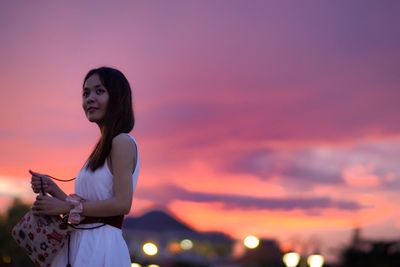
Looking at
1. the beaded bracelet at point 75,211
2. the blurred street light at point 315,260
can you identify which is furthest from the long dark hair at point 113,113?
the blurred street light at point 315,260

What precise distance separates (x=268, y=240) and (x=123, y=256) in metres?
73.9

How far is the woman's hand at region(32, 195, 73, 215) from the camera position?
3.11 meters

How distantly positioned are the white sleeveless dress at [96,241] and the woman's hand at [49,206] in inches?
4.9

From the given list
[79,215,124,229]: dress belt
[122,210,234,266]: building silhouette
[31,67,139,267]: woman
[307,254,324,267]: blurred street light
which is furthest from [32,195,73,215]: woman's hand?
[122,210,234,266]: building silhouette

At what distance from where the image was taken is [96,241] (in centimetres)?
314

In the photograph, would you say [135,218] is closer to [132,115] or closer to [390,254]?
[390,254]

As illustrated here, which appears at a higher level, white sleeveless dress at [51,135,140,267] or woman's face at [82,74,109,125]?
woman's face at [82,74,109,125]

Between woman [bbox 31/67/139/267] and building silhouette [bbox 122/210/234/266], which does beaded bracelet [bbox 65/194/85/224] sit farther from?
building silhouette [bbox 122/210/234/266]

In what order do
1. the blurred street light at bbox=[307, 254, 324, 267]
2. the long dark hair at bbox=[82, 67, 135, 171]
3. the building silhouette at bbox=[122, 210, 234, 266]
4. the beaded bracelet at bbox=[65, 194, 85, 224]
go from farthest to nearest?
1. the building silhouette at bbox=[122, 210, 234, 266]
2. the blurred street light at bbox=[307, 254, 324, 267]
3. the long dark hair at bbox=[82, 67, 135, 171]
4. the beaded bracelet at bbox=[65, 194, 85, 224]

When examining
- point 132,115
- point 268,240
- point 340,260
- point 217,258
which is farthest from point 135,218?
point 132,115

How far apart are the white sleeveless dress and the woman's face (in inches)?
7.3

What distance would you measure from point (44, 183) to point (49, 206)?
15 centimetres

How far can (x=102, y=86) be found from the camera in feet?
10.8

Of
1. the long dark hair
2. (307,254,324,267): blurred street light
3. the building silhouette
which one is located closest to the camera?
the long dark hair
